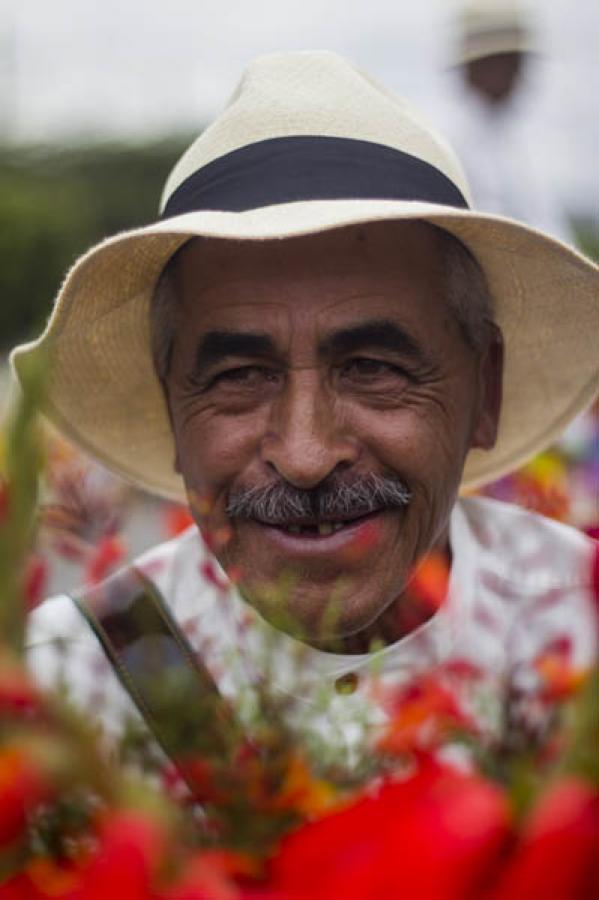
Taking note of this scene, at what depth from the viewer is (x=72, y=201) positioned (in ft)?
123

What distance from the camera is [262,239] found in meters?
1.83

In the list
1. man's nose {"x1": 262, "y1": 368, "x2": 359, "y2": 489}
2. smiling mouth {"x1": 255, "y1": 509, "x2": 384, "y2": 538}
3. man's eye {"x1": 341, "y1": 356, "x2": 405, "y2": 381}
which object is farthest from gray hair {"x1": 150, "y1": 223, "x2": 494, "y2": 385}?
smiling mouth {"x1": 255, "y1": 509, "x2": 384, "y2": 538}

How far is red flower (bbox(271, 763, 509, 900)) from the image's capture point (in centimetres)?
53

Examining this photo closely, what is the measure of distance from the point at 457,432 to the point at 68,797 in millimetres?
1412

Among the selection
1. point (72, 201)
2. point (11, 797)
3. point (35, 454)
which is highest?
point (35, 454)

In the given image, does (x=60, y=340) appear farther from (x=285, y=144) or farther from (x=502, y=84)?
(x=502, y=84)

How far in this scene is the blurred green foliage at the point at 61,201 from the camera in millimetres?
30594

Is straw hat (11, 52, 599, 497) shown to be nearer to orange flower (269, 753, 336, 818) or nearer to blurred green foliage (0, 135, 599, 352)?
orange flower (269, 753, 336, 818)

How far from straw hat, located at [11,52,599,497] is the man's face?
0.24 ft

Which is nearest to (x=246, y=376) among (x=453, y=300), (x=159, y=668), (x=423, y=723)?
(x=453, y=300)

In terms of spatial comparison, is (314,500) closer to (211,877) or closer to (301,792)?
(301,792)

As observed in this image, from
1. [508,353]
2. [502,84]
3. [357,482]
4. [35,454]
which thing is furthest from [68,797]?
[502,84]

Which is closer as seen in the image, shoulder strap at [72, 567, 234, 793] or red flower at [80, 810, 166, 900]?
red flower at [80, 810, 166, 900]

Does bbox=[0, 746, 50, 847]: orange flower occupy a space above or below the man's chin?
above
